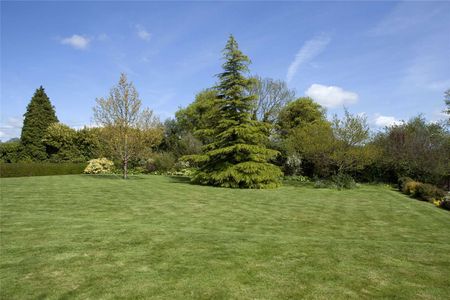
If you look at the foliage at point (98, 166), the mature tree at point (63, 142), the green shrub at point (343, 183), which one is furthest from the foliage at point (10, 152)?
the green shrub at point (343, 183)

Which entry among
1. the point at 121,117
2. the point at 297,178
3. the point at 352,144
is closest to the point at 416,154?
the point at 352,144

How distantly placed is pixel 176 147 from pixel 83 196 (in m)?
22.0

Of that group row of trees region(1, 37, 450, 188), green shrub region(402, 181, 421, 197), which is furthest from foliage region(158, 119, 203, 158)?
green shrub region(402, 181, 421, 197)

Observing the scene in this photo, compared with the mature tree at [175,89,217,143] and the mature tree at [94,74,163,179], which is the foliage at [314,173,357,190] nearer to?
the mature tree at [94,74,163,179]

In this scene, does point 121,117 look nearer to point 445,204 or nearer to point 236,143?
point 236,143

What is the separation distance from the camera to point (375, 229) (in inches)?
324

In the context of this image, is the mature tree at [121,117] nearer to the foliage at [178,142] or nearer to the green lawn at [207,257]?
the foliage at [178,142]

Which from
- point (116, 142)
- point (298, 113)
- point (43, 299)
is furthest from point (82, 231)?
point (298, 113)

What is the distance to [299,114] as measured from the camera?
32.2 m

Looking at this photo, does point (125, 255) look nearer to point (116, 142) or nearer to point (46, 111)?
point (116, 142)

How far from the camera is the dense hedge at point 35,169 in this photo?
70.2 feet

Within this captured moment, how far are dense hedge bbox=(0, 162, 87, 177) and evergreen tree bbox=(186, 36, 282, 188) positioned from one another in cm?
1178

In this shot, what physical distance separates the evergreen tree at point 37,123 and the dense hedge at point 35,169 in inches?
320

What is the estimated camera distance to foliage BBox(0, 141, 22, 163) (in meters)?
29.7
